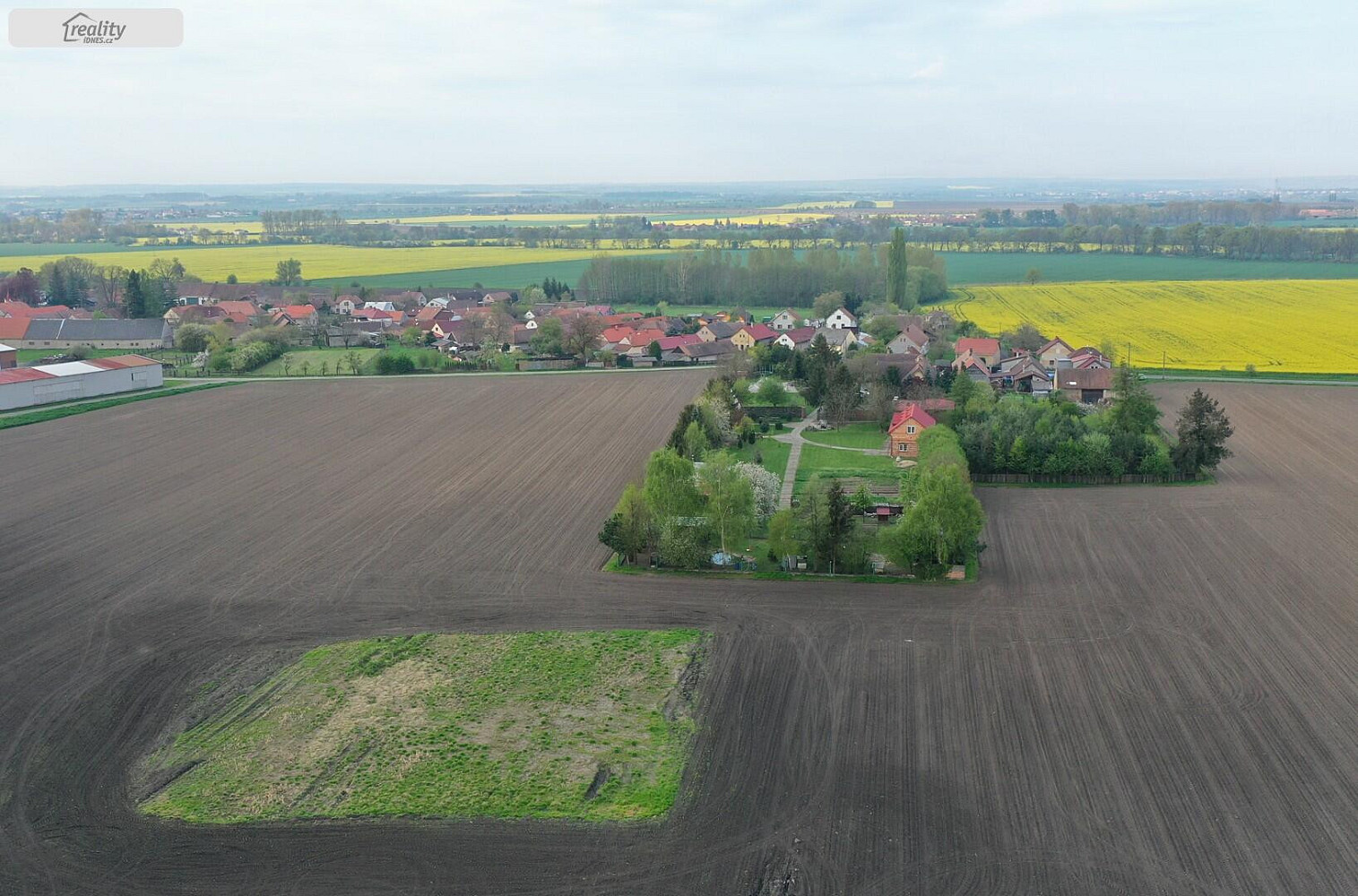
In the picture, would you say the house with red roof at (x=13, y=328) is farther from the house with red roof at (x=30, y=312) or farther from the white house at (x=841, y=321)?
the white house at (x=841, y=321)

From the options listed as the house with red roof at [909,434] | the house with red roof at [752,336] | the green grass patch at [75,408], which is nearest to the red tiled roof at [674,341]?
the house with red roof at [752,336]

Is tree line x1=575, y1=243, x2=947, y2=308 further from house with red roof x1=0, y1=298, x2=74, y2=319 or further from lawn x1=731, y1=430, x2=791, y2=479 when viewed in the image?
lawn x1=731, y1=430, x2=791, y2=479

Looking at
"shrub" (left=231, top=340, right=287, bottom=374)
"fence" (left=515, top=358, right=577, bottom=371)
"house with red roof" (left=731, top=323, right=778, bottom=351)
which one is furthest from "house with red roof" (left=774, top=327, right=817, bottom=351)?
"shrub" (left=231, top=340, right=287, bottom=374)

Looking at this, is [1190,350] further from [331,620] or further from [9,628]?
[9,628]

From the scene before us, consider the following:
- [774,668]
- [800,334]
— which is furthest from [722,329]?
[774,668]

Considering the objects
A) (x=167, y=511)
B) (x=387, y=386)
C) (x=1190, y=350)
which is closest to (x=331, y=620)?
(x=167, y=511)
